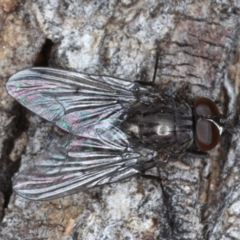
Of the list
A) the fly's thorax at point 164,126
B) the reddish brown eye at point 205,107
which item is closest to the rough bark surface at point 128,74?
the reddish brown eye at point 205,107

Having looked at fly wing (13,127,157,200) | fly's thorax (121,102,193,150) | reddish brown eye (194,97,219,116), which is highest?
reddish brown eye (194,97,219,116)

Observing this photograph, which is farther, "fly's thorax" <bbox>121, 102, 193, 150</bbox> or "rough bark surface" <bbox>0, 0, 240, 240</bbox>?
"fly's thorax" <bbox>121, 102, 193, 150</bbox>

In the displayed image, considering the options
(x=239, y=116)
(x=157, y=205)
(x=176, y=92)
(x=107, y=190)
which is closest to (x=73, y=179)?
(x=107, y=190)

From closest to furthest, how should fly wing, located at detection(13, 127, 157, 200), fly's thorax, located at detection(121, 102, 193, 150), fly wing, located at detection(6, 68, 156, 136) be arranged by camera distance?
fly wing, located at detection(13, 127, 157, 200), fly wing, located at detection(6, 68, 156, 136), fly's thorax, located at detection(121, 102, 193, 150)

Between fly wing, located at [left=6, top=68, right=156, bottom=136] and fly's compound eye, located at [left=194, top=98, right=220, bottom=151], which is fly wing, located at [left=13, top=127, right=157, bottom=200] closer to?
fly wing, located at [left=6, top=68, right=156, bottom=136]

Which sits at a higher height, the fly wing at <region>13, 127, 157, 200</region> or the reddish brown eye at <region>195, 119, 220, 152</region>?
the reddish brown eye at <region>195, 119, 220, 152</region>

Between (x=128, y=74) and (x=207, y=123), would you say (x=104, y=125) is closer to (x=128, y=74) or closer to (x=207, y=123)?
(x=128, y=74)

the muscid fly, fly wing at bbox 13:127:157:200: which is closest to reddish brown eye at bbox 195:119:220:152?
the muscid fly

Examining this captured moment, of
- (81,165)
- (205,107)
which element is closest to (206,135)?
(205,107)
